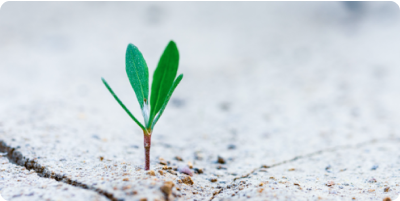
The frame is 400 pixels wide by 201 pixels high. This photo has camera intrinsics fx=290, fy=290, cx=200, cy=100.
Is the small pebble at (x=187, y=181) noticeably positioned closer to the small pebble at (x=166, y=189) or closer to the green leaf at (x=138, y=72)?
the small pebble at (x=166, y=189)

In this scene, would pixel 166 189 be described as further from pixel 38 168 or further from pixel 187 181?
pixel 38 168

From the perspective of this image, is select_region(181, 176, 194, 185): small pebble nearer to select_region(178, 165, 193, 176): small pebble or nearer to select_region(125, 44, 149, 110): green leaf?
select_region(178, 165, 193, 176): small pebble

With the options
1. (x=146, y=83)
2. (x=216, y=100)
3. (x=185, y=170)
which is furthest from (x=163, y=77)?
(x=216, y=100)

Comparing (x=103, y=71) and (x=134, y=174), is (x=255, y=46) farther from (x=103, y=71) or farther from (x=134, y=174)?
(x=134, y=174)

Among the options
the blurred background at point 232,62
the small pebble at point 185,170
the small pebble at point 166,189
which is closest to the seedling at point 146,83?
the small pebble at point 166,189

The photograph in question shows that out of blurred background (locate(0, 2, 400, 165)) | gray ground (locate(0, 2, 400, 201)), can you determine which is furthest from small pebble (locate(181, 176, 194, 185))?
blurred background (locate(0, 2, 400, 165))

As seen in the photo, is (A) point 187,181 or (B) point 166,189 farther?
(A) point 187,181

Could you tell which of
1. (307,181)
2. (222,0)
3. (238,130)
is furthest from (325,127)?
(222,0)
